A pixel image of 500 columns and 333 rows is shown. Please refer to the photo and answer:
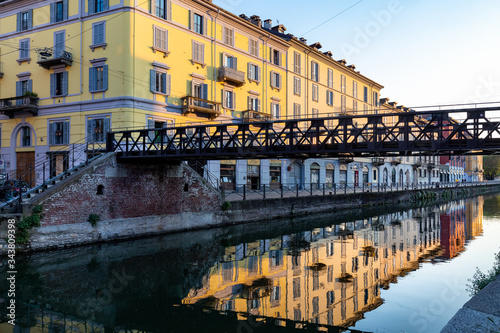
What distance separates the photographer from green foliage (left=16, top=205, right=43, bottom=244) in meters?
15.0

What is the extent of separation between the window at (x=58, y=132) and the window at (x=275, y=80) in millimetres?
19061

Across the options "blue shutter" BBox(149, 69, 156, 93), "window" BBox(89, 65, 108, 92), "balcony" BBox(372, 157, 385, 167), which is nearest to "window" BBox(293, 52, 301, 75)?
"blue shutter" BBox(149, 69, 156, 93)

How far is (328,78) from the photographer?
4622cm

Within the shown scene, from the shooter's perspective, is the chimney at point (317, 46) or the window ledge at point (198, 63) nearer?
the window ledge at point (198, 63)

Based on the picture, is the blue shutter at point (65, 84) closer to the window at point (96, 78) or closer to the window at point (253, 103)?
the window at point (96, 78)

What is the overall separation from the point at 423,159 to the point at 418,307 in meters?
70.6

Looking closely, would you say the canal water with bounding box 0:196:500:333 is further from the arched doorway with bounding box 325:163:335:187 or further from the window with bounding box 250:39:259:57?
the arched doorway with bounding box 325:163:335:187

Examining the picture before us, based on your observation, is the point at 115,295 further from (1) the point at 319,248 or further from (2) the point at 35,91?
(2) the point at 35,91

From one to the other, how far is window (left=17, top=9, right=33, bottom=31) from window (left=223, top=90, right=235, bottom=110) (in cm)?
1574

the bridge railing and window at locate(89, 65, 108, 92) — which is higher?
window at locate(89, 65, 108, 92)

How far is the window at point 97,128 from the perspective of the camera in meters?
25.3

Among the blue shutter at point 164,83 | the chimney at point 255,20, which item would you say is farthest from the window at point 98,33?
the chimney at point 255,20

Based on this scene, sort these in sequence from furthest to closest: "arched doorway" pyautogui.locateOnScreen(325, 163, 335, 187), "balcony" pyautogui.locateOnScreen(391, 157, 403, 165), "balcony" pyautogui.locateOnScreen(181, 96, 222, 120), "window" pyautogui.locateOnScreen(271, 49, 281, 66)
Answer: "balcony" pyautogui.locateOnScreen(391, 157, 403, 165) → "arched doorway" pyautogui.locateOnScreen(325, 163, 335, 187) → "window" pyautogui.locateOnScreen(271, 49, 281, 66) → "balcony" pyautogui.locateOnScreen(181, 96, 222, 120)

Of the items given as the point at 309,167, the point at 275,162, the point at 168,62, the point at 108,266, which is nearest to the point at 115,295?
the point at 108,266
